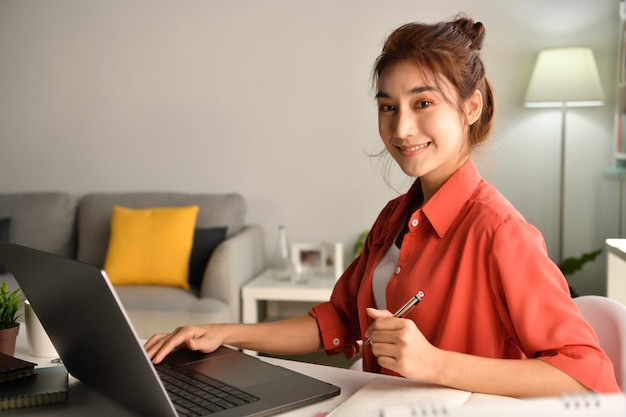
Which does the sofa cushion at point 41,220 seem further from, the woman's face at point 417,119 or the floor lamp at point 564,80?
the woman's face at point 417,119

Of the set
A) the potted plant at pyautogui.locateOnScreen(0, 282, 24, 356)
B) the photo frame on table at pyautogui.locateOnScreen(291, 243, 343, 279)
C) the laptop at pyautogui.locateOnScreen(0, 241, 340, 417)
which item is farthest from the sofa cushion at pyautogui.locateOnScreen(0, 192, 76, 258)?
the laptop at pyautogui.locateOnScreen(0, 241, 340, 417)

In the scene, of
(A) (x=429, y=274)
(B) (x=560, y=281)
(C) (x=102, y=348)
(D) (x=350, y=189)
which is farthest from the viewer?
(D) (x=350, y=189)

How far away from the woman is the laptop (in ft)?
0.40

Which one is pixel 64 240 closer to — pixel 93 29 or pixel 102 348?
pixel 93 29

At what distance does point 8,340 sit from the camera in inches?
54.1

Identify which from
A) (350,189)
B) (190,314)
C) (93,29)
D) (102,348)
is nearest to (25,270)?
(102,348)

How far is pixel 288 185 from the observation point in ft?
13.9

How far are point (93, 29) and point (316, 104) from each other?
1380 millimetres

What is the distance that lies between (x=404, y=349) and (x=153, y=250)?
293 cm

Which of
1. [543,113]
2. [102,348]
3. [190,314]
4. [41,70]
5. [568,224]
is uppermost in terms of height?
[41,70]

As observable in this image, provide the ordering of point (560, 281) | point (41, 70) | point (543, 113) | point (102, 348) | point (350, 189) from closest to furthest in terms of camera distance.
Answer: point (102, 348), point (560, 281), point (543, 113), point (350, 189), point (41, 70)

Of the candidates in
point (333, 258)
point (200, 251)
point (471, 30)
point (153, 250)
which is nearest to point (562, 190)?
point (333, 258)

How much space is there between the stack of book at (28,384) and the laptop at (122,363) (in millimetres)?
39

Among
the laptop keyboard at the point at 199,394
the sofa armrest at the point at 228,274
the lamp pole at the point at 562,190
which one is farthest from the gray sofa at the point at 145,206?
the laptop keyboard at the point at 199,394
